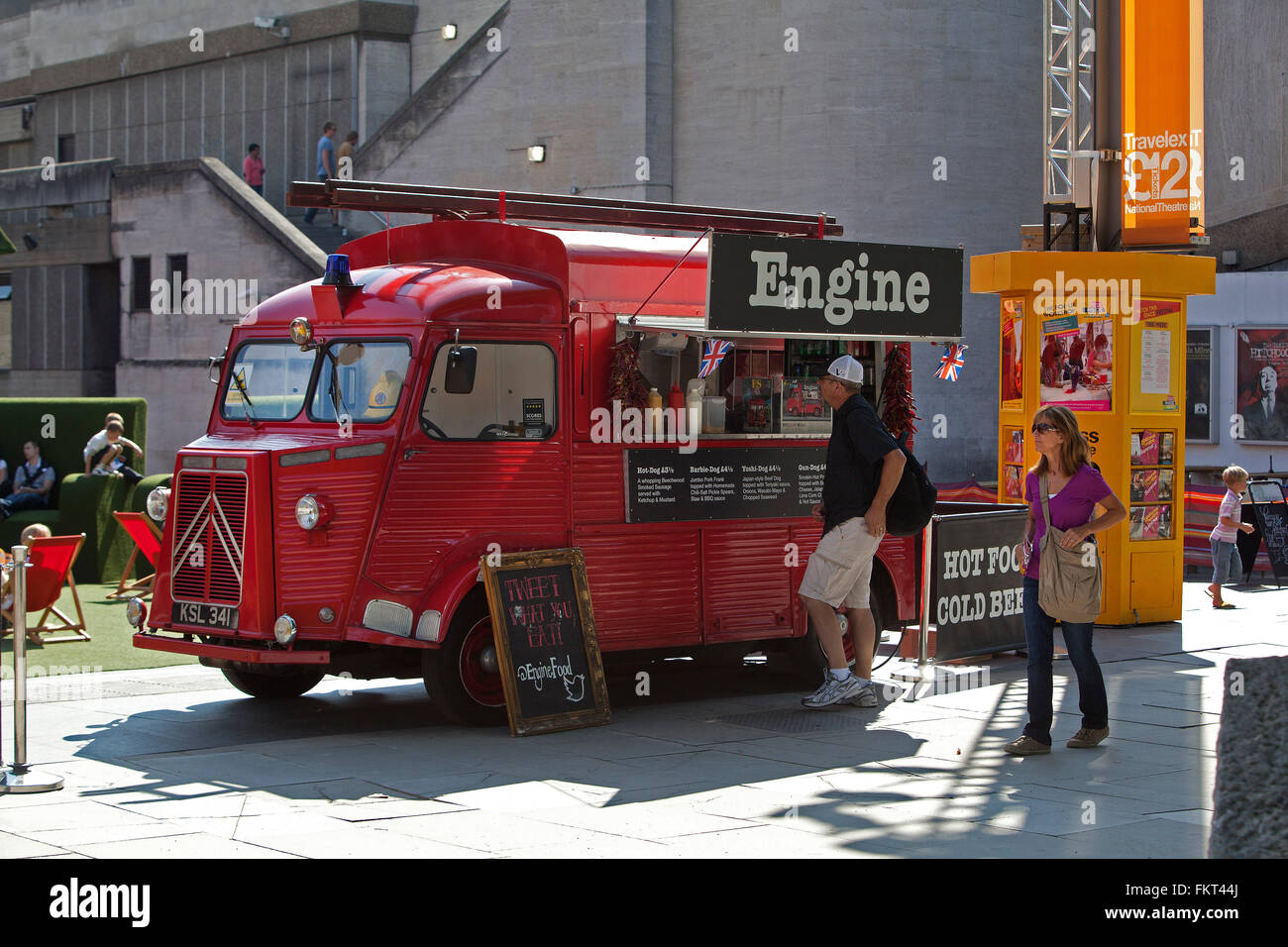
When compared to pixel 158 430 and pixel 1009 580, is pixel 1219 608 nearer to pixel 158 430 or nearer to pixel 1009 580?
pixel 1009 580

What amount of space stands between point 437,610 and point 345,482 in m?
0.92

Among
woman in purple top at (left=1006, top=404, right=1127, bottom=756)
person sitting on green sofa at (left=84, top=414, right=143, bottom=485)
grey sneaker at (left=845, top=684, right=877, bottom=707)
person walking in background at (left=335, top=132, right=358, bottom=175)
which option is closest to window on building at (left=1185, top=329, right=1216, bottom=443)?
person sitting on green sofa at (left=84, top=414, right=143, bottom=485)

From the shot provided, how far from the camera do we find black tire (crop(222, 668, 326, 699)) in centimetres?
1039

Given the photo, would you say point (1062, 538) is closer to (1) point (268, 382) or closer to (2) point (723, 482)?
(2) point (723, 482)

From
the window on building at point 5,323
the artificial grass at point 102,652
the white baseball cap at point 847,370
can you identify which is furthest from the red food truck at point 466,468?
the window on building at point 5,323

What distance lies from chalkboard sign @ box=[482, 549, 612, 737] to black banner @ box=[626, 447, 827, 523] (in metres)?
0.72

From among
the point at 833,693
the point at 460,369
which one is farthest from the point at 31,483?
the point at 833,693

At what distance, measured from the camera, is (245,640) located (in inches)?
373

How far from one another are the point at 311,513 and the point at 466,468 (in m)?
0.96

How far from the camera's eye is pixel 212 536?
30.9 feet

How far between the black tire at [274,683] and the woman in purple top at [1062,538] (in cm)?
453

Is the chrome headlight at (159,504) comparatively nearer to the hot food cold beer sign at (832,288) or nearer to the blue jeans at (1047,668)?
the hot food cold beer sign at (832,288)
